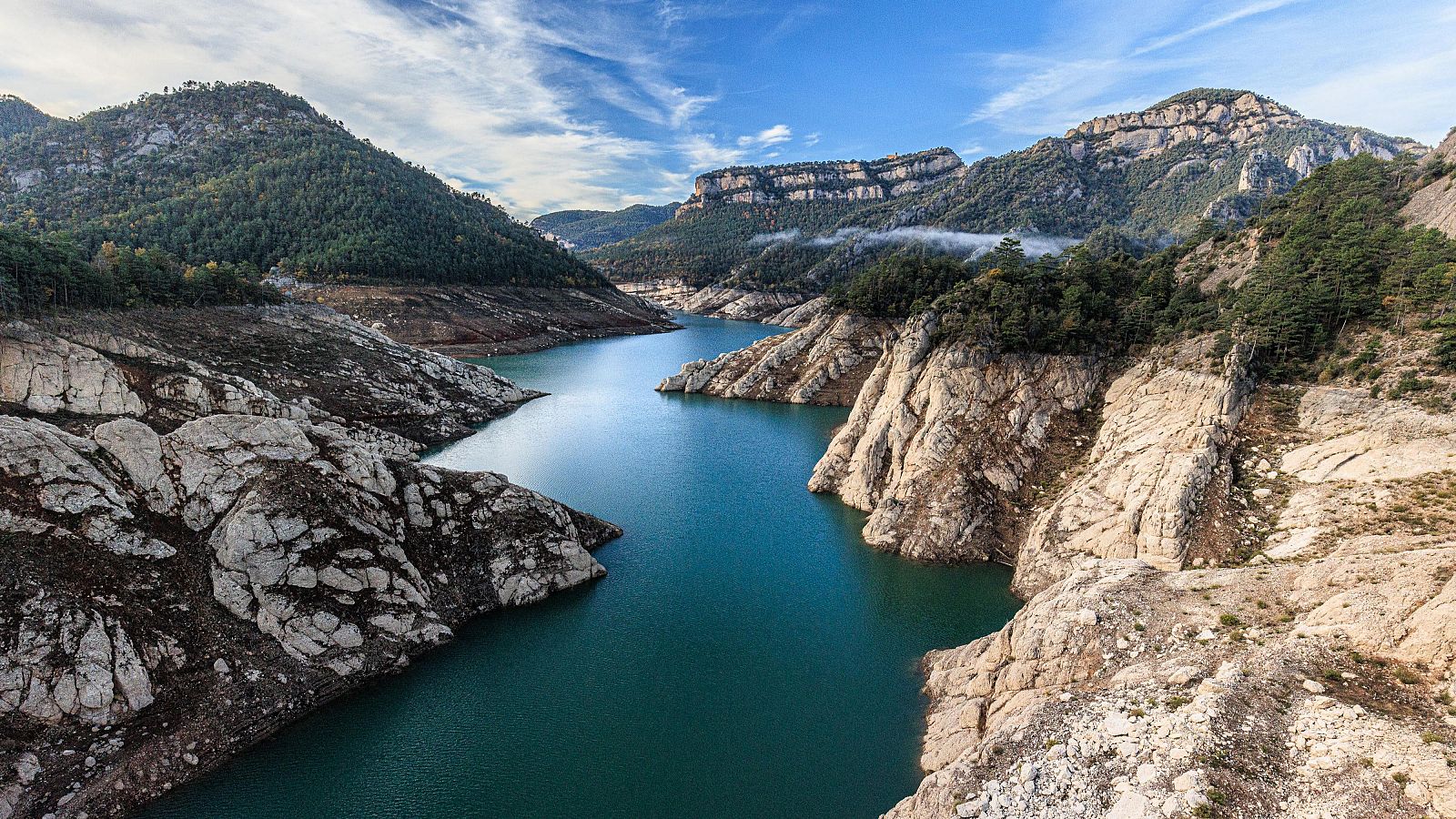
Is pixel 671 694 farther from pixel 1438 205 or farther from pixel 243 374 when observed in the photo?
pixel 1438 205

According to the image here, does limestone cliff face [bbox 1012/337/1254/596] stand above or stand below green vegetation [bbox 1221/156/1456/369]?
below

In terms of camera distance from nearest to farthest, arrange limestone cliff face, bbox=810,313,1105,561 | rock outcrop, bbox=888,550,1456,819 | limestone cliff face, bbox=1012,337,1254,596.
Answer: rock outcrop, bbox=888,550,1456,819, limestone cliff face, bbox=1012,337,1254,596, limestone cliff face, bbox=810,313,1105,561

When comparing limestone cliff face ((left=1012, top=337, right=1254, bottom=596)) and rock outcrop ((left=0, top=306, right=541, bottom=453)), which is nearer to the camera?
limestone cliff face ((left=1012, top=337, right=1254, bottom=596))

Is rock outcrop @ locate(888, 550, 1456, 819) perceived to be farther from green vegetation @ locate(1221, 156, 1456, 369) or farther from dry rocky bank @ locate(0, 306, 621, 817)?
dry rocky bank @ locate(0, 306, 621, 817)

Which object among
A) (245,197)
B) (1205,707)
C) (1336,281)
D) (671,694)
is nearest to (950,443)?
(1336,281)

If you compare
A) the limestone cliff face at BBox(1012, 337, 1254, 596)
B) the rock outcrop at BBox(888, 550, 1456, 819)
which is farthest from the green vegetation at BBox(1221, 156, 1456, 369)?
the rock outcrop at BBox(888, 550, 1456, 819)

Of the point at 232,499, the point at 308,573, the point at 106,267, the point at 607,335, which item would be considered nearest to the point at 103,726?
the point at 308,573
